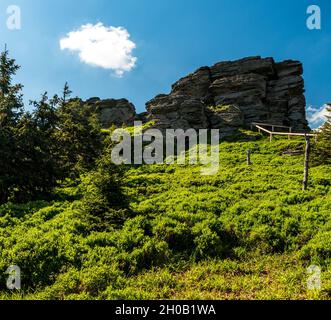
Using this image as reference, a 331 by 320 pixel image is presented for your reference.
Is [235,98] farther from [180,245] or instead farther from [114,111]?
[180,245]

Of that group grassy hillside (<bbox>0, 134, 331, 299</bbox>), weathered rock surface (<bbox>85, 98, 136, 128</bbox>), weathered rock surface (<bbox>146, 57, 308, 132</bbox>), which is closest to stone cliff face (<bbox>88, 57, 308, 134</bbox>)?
weathered rock surface (<bbox>146, 57, 308, 132</bbox>)

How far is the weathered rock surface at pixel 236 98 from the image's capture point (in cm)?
5184

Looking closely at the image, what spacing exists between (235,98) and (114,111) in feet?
88.3

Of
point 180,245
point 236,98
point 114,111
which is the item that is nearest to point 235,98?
point 236,98

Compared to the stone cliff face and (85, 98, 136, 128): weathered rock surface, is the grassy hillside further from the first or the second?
(85, 98, 136, 128): weathered rock surface

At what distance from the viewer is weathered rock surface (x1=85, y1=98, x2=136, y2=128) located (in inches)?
2814

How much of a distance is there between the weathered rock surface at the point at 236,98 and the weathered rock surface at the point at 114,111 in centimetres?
851

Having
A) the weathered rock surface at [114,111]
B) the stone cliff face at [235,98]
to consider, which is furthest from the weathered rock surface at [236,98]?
the weathered rock surface at [114,111]

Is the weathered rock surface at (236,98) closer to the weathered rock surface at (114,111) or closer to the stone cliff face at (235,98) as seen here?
the stone cliff face at (235,98)

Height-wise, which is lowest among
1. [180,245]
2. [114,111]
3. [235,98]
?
[180,245]

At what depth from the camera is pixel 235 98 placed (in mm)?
58281
